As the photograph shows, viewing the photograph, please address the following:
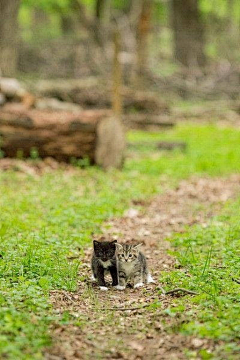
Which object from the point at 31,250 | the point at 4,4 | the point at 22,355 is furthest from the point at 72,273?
the point at 4,4

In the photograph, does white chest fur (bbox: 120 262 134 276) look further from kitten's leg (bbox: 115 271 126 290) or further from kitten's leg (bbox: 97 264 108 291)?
kitten's leg (bbox: 97 264 108 291)

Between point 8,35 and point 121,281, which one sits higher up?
point 8,35

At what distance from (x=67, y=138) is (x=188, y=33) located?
1930 cm

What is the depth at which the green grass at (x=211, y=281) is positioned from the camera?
17.8 ft

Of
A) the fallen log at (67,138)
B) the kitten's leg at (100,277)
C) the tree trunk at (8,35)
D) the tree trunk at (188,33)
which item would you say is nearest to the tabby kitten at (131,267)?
the kitten's leg at (100,277)

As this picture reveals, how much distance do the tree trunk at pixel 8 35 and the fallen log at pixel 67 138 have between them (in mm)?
6483

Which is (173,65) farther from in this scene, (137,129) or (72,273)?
(72,273)

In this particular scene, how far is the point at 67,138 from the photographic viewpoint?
47.6ft

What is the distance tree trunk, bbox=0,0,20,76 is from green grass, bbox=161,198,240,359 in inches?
493

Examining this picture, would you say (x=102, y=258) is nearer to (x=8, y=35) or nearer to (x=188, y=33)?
(x=8, y=35)

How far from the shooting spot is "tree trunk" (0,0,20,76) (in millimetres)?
20172

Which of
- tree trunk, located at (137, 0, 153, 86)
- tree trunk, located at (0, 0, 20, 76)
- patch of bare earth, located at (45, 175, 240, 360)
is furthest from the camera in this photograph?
tree trunk, located at (137, 0, 153, 86)

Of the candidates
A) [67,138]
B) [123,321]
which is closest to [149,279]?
[123,321]

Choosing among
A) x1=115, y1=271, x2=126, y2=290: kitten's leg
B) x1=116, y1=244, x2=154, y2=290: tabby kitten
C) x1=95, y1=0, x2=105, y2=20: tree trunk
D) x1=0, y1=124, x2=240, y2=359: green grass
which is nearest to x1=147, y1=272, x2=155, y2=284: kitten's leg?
x1=116, y1=244, x2=154, y2=290: tabby kitten
